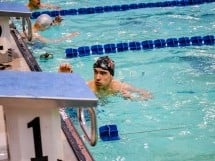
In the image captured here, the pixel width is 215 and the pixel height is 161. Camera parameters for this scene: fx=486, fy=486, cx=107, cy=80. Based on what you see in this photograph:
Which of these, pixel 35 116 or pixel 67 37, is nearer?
pixel 35 116

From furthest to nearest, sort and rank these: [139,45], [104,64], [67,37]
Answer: [67,37], [139,45], [104,64]

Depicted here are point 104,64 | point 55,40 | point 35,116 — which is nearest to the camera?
point 35,116

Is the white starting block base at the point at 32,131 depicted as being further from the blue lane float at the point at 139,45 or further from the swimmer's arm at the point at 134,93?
the blue lane float at the point at 139,45

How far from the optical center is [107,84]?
4914 millimetres

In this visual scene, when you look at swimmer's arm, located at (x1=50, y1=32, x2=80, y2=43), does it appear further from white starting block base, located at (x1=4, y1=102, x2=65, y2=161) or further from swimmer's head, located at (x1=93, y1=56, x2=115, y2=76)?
white starting block base, located at (x1=4, y1=102, x2=65, y2=161)

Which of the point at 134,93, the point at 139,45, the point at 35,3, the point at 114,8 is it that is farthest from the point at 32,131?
the point at 114,8

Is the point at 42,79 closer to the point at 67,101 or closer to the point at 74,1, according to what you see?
the point at 67,101

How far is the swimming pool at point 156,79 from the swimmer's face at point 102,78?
251 millimetres

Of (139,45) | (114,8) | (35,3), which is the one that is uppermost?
(35,3)

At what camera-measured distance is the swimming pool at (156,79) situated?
13.7 ft

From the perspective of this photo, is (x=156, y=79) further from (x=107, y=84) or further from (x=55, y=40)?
(x=55, y=40)

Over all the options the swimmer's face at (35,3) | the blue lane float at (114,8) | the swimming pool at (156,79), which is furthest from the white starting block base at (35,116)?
the blue lane float at (114,8)

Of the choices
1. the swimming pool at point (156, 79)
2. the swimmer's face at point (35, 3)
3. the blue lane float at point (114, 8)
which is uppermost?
the swimmer's face at point (35, 3)

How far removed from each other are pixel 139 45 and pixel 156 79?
1.31 metres
